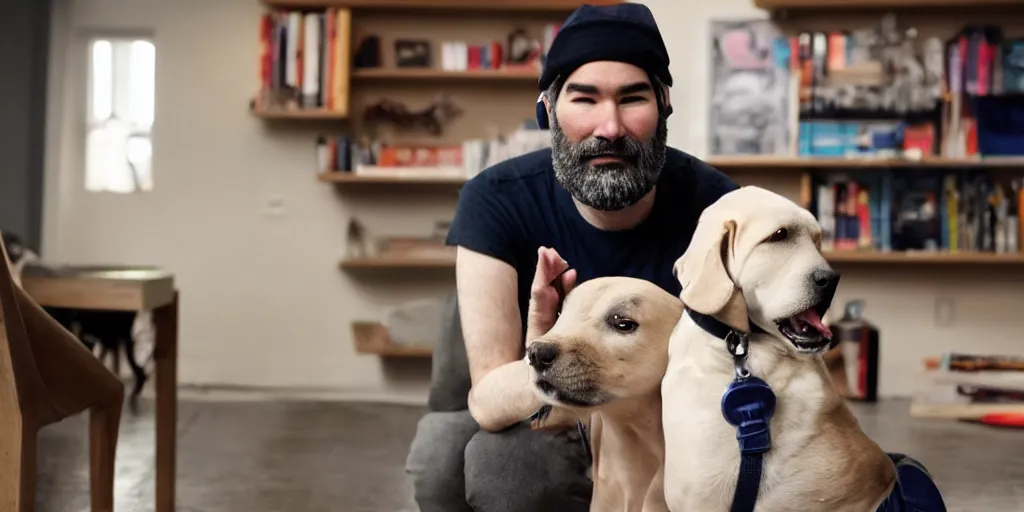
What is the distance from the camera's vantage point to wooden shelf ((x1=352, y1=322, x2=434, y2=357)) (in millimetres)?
4855

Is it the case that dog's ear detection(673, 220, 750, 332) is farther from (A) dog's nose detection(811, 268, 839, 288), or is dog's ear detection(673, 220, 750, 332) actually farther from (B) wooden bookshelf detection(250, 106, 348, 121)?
(B) wooden bookshelf detection(250, 106, 348, 121)

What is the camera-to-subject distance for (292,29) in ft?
15.7

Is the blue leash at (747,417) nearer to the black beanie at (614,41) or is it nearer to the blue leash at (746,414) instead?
the blue leash at (746,414)

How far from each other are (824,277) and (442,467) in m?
1.11

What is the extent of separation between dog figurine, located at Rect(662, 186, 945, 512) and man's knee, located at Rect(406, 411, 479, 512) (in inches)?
36.8

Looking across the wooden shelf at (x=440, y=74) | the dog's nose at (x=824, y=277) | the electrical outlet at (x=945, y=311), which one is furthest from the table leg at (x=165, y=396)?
the electrical outlet at (x=945, y=311)

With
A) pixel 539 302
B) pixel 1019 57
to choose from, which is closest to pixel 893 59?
pixel 1019 57

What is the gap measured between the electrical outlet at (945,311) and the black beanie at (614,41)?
14.0 feet

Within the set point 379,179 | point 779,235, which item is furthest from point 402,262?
point 779,235

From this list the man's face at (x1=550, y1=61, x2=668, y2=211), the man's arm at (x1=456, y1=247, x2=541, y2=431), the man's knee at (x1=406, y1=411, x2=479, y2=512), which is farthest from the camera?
the man's knee at (x1=406, y1=411, x2=479, y2=512)

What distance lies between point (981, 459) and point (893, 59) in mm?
1943

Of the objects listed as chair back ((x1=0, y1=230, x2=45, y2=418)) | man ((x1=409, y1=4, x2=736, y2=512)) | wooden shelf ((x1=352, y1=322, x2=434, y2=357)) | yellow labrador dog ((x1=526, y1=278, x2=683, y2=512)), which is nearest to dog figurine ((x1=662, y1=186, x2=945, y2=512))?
yellow labrador dog ((x1=526, y1=278, x2=683, y2=512))

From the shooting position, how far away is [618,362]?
0.98 metres

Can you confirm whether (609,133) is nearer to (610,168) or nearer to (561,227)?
(610,168)
